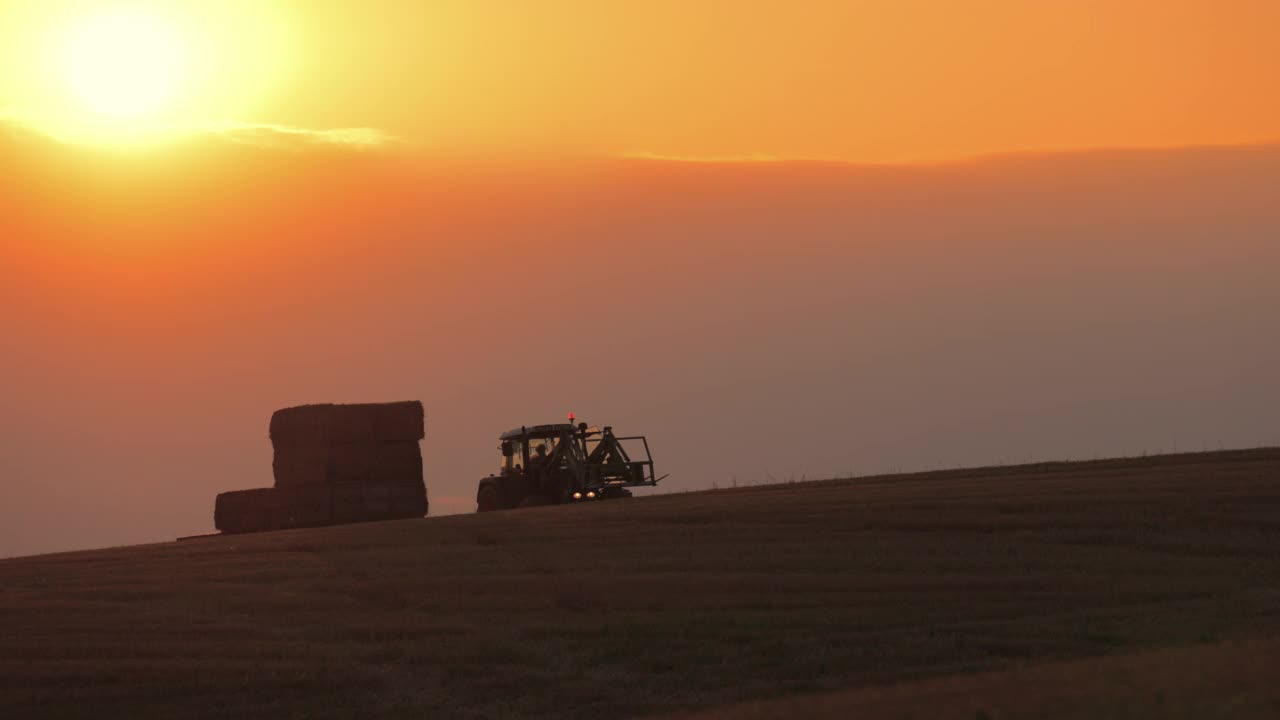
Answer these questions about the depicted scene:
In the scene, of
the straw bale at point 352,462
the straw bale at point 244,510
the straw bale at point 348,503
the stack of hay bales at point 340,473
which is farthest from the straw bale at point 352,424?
the straw bale at point 244,510

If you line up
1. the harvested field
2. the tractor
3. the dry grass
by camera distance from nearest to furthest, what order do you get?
the dry grass < the harvested field < the tractor

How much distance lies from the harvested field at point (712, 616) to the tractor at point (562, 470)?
12.6 meters

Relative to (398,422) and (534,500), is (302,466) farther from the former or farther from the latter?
(534,500)

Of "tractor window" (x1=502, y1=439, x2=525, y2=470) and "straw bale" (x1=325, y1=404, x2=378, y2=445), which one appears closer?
"straw bale" (x1=325, y1=404, x2=378, y2=445)

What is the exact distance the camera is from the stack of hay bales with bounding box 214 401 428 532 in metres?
36.4

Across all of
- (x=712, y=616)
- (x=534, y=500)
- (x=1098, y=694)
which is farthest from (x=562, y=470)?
(x=1098, y=694)

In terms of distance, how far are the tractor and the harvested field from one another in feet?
41.4

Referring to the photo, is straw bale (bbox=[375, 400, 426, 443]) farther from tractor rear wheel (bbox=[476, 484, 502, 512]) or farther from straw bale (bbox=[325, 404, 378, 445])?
tractor rear wheel (bbox=[476, 484, 502, 512])

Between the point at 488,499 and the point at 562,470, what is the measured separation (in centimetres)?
226

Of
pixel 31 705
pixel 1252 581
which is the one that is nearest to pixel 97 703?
pixel 31 705

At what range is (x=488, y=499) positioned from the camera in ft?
122

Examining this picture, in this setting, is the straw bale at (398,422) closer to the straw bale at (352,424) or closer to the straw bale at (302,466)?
the straw bale at (352,424)

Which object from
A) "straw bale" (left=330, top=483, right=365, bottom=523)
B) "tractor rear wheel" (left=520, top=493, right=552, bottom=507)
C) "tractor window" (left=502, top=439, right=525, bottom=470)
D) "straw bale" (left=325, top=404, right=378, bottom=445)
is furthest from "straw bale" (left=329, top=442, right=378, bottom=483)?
"tractor rear wheel" (left=520, top=493, right=552, bottom=507)

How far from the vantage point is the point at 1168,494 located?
2108 cm
